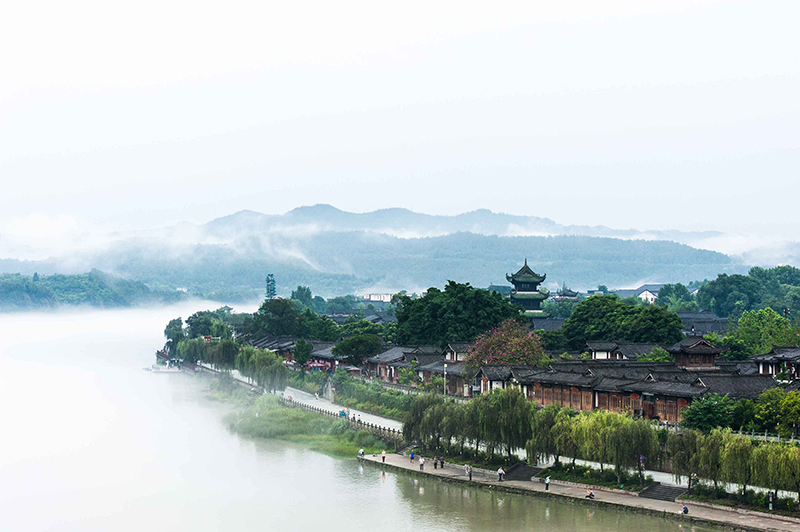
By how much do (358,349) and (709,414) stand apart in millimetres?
42006

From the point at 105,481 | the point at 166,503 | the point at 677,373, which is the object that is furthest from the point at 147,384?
the point at 677,373

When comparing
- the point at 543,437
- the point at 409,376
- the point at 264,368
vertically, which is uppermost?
the point at 409,376

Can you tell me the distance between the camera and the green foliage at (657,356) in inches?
2519

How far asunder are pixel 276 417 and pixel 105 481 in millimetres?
14858

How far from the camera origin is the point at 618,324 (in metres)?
76.8

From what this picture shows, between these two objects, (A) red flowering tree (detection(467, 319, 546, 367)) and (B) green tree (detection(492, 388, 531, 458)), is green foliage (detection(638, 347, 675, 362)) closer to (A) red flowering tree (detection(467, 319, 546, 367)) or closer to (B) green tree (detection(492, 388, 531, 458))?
(A) red flowering tree (detection(467, 319, 546, 367))

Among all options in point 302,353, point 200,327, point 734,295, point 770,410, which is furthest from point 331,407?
point 734,295

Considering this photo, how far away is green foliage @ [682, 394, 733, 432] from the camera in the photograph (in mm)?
42594

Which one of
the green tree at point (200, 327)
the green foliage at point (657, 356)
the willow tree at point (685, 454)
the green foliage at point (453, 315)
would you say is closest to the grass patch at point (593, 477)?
the willow tree at point (685, 454)

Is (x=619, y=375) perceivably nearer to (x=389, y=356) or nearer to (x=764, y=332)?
(x=764, y=332)

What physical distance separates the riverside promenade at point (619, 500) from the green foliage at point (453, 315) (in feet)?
94.3

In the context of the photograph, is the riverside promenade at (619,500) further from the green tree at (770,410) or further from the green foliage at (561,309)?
the green foliage at (561,309)

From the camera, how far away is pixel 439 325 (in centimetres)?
8156

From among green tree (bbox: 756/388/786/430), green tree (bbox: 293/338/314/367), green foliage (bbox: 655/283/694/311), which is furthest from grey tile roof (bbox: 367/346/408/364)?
green foliage (bbox: 655/283/694/311)
